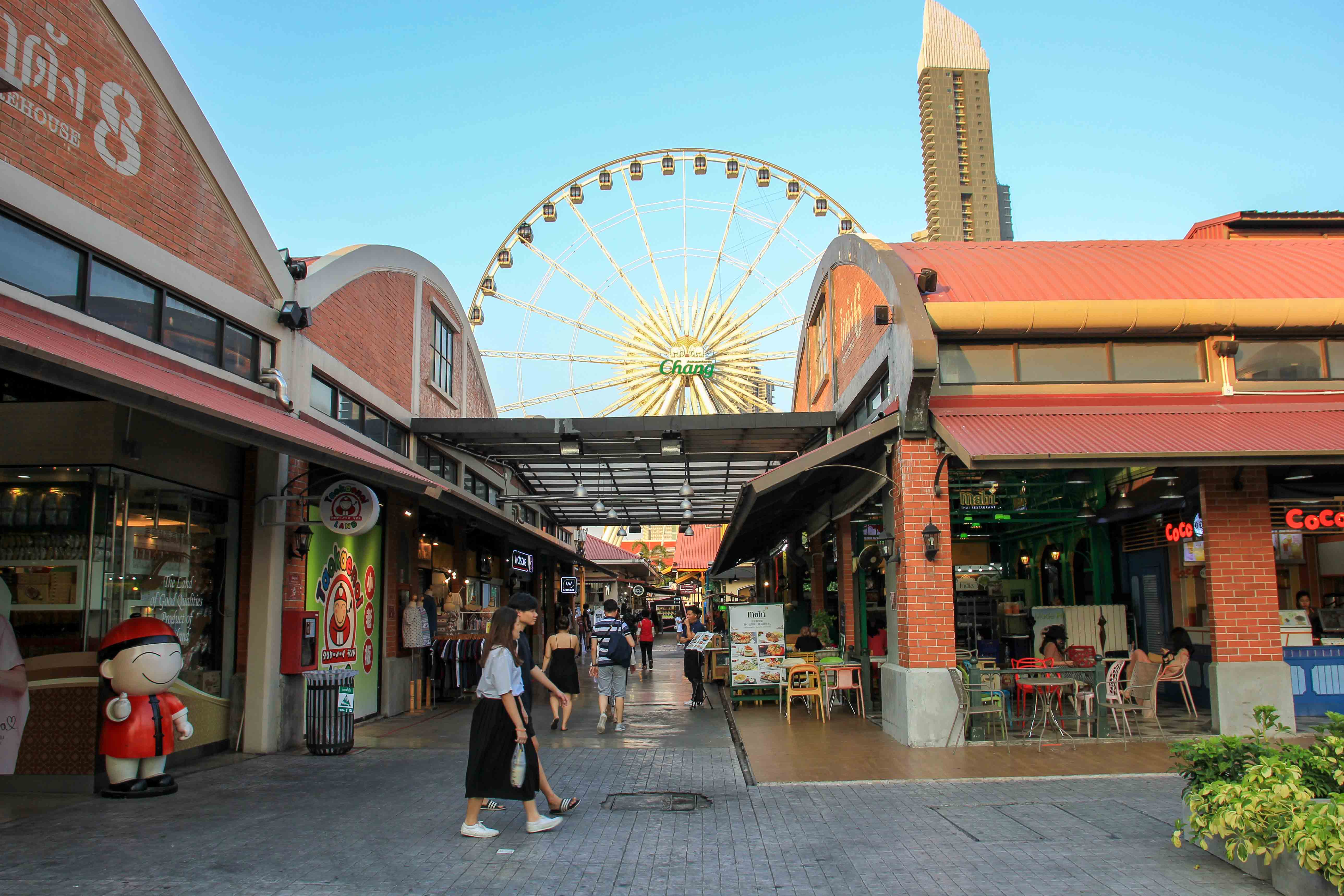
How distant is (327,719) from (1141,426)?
8821 mm

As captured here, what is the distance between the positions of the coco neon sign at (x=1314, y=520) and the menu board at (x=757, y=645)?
6.71 metres

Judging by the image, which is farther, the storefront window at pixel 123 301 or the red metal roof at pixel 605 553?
the red metal roof at pixel 605 553

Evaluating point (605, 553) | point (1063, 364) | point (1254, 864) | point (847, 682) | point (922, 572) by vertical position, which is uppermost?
point (1063, 364)

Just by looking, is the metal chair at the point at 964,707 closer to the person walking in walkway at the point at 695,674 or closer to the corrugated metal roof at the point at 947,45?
the person walking in walkway at the point at 695,674

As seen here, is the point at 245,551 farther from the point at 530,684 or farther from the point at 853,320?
the point at 853,320

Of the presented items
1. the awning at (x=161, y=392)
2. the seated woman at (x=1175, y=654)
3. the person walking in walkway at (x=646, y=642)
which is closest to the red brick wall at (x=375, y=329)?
the awning at (x=161, y=392)

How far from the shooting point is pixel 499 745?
20.6 ft

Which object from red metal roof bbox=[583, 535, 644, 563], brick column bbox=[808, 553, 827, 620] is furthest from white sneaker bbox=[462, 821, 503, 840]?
red metal roof bbox=[583, 535, 644, 563]

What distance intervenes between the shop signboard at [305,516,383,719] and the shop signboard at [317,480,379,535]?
4.43 feet

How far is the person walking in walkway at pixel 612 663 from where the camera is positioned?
39.3 feet

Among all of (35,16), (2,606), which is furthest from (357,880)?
(35,16)

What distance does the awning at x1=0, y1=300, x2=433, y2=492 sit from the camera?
5191 mm

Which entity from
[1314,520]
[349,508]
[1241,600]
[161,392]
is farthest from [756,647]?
[161,392]

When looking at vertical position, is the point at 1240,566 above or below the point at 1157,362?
below
